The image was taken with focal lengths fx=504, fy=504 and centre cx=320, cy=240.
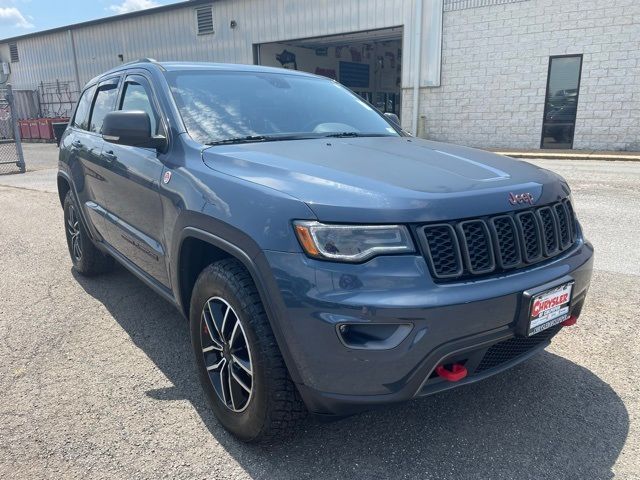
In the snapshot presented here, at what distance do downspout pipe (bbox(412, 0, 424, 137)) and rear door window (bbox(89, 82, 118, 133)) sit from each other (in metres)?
14.8

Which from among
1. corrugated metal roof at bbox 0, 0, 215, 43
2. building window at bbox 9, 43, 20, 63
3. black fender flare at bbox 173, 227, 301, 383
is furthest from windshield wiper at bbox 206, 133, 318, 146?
building window at bbox 9, 43, 20, 63

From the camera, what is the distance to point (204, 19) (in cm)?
2266

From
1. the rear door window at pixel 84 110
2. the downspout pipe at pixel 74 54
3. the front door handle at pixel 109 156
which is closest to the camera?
the front door handle at pixel 109 156

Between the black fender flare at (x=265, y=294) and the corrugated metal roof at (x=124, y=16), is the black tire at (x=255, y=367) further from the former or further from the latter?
the corrugated metal roof at (x=124, y=16)

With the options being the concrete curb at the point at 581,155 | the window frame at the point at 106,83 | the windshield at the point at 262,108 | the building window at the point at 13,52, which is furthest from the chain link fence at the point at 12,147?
the building window at the point at 13,52

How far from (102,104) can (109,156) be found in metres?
0.83

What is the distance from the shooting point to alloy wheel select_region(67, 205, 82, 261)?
4702 millimetres

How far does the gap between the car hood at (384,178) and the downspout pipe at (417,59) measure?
15.7m

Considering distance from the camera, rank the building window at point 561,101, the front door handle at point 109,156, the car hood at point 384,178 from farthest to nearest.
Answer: the building window at point 561,101 → the front door handle at point 109,156 → the car hood at point 384,178

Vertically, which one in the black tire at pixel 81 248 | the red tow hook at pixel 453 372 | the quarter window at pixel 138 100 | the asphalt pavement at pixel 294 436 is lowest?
the asphalt pavement at pixel 294 436

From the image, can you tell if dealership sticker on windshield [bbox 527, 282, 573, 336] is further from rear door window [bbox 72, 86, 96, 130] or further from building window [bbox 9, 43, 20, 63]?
building window [bbox 9, 43, 20, 63]

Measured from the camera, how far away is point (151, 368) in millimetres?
3092

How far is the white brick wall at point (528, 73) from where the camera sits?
14656 mm

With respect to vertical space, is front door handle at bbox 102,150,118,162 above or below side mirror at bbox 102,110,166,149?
below
